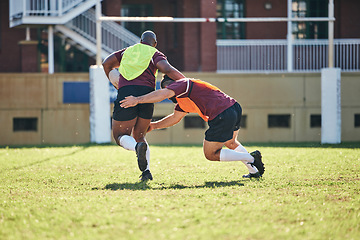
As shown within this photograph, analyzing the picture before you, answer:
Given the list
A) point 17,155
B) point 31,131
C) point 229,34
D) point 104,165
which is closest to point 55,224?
point 104,165

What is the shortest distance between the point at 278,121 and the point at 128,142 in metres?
10.9

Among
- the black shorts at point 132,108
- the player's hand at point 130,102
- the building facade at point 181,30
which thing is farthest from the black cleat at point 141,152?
the building facade at point 181,30

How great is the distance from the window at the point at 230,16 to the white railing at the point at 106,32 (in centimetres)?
374

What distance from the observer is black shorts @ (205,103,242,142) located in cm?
707

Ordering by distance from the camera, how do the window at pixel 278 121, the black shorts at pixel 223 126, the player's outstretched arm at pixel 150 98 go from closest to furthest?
the player's outstretched arm at pixel 150 98 < the black shorts at pixel 223 126 < the window at pixel 278 121

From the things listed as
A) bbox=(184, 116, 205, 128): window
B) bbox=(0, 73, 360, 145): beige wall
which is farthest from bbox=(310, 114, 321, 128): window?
bbox=(184, 116, 205, 128): window

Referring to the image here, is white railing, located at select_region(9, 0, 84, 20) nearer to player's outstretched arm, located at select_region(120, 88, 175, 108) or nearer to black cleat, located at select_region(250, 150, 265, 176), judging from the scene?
player's outstretched arm, located at select_region(120, 88, 175, 108)

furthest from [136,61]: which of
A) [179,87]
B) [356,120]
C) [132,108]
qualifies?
[356,120]

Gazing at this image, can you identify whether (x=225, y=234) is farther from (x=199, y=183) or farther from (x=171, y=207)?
(x=199, y=183)

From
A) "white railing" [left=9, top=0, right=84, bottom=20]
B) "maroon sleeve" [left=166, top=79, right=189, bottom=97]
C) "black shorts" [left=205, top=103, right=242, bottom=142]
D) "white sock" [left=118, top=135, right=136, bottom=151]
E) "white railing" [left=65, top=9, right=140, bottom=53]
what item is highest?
"white railing" [left=9, top=0, right=84, bottom=20]

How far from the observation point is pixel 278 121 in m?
Result: 17.5

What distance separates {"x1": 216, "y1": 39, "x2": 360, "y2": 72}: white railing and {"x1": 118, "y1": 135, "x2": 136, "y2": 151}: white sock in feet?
38.7

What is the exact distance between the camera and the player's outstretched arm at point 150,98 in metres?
6.82

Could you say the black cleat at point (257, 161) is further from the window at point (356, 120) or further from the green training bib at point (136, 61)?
the window at point (356, 120)
